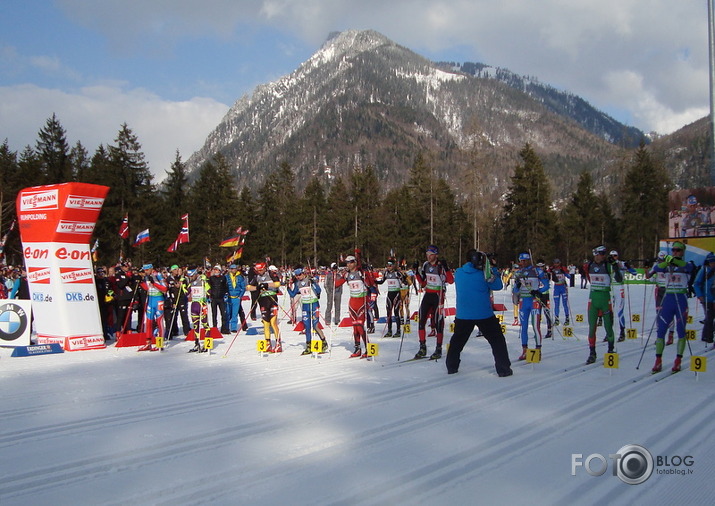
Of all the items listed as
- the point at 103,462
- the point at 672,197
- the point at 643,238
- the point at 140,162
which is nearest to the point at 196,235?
the point at 140,162

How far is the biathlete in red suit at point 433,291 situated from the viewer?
35.8 ft

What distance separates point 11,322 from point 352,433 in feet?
37.7

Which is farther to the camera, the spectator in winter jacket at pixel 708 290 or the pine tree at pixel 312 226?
the pine tree at pixel 312 226

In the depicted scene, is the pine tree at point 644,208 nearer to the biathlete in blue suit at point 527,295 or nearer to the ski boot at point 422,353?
the biathlete in blue suit at point 527,295

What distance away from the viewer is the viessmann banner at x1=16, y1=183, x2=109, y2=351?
523 inches

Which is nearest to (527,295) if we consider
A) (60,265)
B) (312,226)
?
(60,265)

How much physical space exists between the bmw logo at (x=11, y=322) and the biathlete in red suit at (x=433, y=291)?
10.1 meters

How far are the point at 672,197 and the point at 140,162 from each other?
147 ft

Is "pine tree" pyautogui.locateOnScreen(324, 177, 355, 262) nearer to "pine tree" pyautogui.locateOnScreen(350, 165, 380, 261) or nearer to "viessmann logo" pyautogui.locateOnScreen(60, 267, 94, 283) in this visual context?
"pine tree" pyautogui.locateOnScreen(350, 165, 380, 261)

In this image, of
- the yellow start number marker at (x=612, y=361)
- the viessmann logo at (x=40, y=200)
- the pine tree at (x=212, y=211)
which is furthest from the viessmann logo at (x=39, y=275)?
the pine tree at (x=212, y=211)

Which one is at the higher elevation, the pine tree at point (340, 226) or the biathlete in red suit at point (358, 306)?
the pine tree at point (340, 226)

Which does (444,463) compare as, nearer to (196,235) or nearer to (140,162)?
(140,162)

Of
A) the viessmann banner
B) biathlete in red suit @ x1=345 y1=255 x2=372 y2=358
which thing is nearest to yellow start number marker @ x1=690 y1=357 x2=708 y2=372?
biathlete in red suit @ x1=345 y1=255 x2=372 y2=358

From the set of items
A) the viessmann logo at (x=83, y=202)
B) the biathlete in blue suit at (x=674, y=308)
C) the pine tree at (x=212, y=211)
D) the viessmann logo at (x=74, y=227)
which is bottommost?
the biathlete in blue suit at (x=674, y=308)
